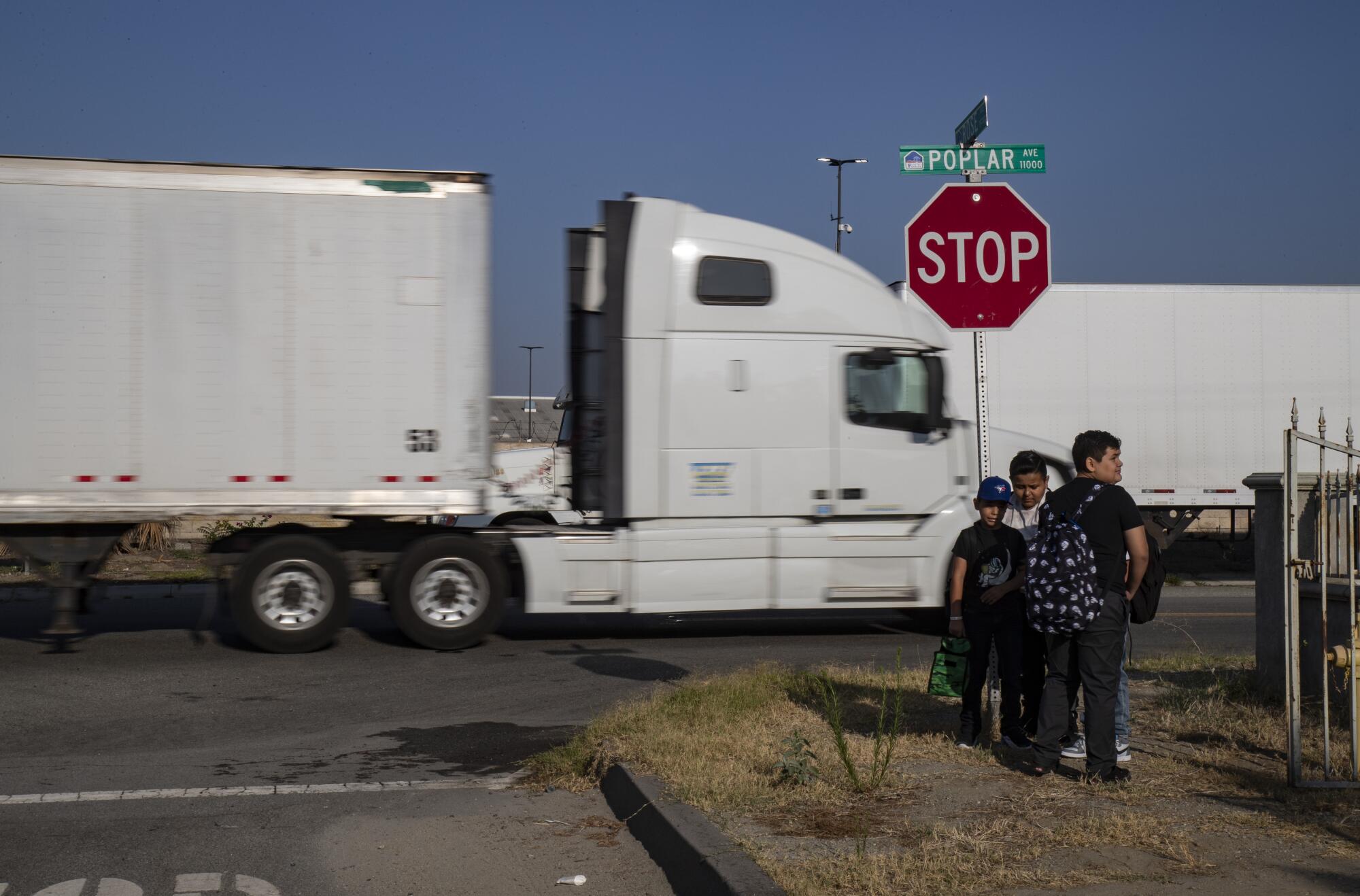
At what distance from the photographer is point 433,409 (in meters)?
11.2

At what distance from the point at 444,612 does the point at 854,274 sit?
4890 millimetres

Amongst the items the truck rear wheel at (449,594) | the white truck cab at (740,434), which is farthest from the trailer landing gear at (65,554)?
the white truck cab at (740,434)

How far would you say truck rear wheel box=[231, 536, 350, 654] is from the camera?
11.2 meters

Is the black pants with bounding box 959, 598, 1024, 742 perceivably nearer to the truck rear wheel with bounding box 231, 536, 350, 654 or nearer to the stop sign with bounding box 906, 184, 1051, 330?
the stop sign with bounding box 906, 184, 1051, 330

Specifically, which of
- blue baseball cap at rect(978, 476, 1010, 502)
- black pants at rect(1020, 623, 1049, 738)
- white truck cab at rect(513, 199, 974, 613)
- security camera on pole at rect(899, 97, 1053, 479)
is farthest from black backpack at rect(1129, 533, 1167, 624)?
white truck cab at rect(513, 199, 974, 613)

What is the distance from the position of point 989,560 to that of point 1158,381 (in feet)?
43.0

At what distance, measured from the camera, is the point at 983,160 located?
30.5 ft

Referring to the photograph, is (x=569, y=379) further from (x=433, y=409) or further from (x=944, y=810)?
(x=944, y=810)

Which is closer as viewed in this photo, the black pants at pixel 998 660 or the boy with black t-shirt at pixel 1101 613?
the boy with black t-shirt at pixel 1101 613

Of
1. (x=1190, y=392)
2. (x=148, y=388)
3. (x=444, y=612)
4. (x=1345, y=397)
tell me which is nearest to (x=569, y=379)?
(x=444, y=612)

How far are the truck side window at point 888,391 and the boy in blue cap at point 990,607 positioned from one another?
5.09 metres

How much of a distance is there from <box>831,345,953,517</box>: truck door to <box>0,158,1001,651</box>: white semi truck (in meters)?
0.02

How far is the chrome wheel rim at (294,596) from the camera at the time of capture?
36.9 ft

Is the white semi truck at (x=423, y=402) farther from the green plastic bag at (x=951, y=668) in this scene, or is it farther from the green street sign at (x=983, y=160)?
the green plastic bag at (x=951, y=668)
